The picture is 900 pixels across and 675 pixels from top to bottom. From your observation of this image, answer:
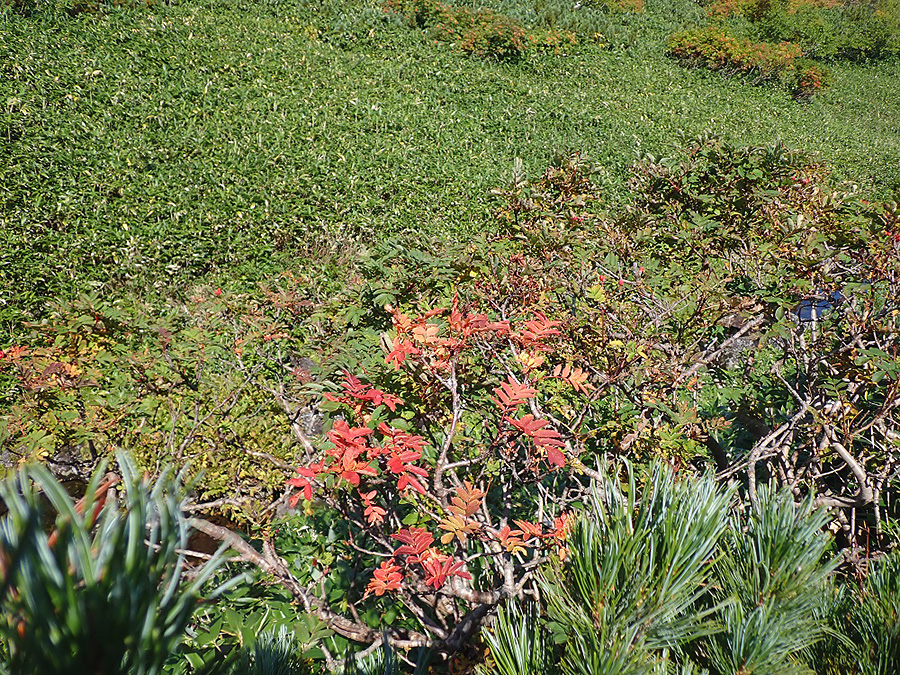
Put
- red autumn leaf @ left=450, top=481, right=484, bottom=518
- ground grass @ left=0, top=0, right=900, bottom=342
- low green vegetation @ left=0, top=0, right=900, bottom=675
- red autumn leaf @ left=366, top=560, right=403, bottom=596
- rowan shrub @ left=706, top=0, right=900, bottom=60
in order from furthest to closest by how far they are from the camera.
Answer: rowan shrub @ left=706, top=0, right=900, bottom=60 → ground grass @ left=0, top=0, right=900, bottom=342 → red autumn leaf @ left=366, top=560, right=403, bottom=596 → red autumn leaf @ left=450, top=481, right=484, bottom=518 → low green vegetation @ left=0, top=0, right=900, bottom=675

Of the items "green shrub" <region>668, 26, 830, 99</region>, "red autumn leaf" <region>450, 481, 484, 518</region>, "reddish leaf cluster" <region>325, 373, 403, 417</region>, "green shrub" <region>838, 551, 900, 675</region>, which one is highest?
"green shrub" <region>668, 26, 830, 99</region>

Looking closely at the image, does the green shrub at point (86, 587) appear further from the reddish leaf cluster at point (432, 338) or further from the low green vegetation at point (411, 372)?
the reddish leaf cluster at point (432, 338)

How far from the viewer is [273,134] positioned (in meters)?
7.44

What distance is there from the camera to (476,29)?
40.0ft

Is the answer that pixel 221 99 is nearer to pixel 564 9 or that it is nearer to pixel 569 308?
pixel 569 308

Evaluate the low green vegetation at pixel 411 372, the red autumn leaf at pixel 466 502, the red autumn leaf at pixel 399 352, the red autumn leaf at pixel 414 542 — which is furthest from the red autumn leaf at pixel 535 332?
the red autumn leaf at pixel 414 542

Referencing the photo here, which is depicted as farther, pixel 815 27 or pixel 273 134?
pixel 815 27

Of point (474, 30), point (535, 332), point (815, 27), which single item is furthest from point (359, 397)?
point (815, 27)

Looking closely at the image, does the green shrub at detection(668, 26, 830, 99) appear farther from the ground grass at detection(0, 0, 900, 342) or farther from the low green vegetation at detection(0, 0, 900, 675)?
the low green vegetation at detection(0, 0, 900, 675)

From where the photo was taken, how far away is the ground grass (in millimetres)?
5324

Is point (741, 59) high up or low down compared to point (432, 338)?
up

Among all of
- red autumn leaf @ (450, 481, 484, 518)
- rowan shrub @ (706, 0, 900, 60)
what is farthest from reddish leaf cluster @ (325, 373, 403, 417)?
rowan shrub @ (706, 0, 900, 60)

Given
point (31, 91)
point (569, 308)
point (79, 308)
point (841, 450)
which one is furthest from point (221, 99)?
point (841, 450)

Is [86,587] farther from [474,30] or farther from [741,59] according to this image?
[741,59]
